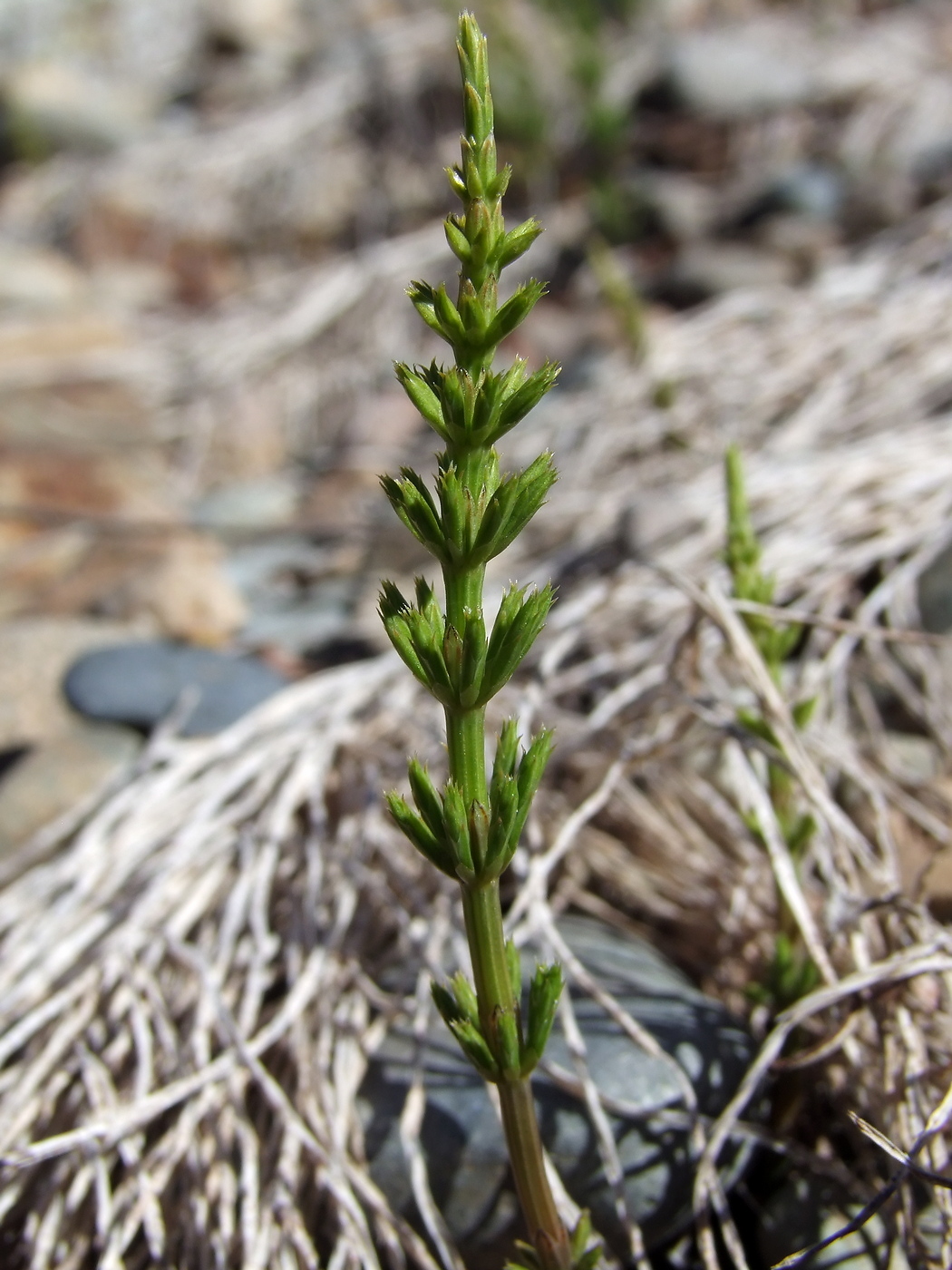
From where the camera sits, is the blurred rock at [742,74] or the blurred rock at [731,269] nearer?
the blurred rock at [731,269]

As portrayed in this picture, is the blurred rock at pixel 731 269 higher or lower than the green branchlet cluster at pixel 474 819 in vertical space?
higher

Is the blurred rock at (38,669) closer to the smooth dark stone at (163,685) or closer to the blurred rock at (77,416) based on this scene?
the smooth dark stone at (163,685)

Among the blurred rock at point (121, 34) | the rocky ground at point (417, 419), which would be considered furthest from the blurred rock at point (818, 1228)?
the blurred rock at point (121, 34)

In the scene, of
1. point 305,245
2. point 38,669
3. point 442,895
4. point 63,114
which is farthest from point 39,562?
point 63,114

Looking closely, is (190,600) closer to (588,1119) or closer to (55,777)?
(55,777)

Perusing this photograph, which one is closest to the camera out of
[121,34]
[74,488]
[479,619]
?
[479,619]

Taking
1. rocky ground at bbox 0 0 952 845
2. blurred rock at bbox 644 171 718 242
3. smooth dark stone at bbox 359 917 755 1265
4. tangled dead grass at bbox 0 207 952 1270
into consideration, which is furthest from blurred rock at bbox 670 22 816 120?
smooth dark stone at bbox 359 917 755 1265
